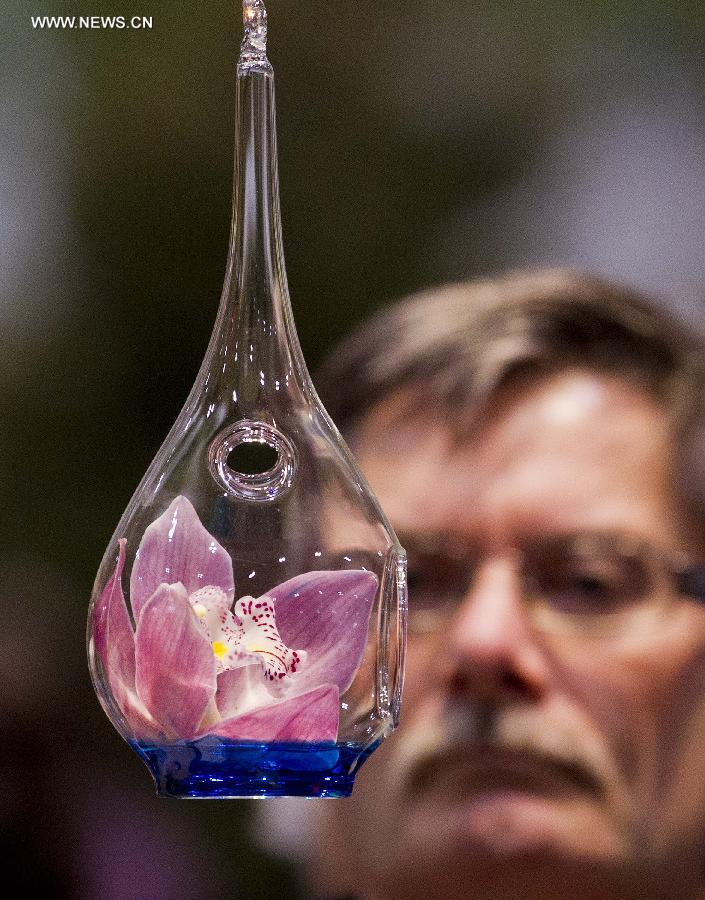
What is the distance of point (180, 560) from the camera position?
651 millimetres

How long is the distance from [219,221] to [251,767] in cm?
48

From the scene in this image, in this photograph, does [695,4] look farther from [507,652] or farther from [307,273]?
[507,652]

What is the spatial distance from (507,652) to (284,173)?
40cm

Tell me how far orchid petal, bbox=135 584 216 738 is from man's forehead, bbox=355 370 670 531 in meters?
0.34

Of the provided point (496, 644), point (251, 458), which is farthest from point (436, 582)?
point (251, 458)

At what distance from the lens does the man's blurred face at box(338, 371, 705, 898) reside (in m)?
0.93

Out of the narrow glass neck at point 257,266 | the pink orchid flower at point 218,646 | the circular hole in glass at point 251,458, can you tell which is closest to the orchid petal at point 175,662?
the pink orchid flower at point 218,646

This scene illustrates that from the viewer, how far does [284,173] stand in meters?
0.98

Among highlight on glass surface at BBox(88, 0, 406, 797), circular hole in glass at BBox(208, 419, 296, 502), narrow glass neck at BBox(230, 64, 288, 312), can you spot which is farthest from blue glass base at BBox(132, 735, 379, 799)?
narrow glass neck at BBox(230, 64, 288, 312)

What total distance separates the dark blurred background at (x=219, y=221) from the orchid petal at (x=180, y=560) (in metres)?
0.33

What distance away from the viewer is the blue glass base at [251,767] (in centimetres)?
A: 65

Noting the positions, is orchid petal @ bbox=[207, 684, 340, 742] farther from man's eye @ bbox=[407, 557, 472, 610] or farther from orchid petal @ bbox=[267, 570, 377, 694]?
man's eye @ bbox=[407, 557, 472, 610]

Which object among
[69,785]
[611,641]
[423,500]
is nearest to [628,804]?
[611,641]

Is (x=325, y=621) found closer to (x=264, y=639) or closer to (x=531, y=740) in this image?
(x=264, y=639)
